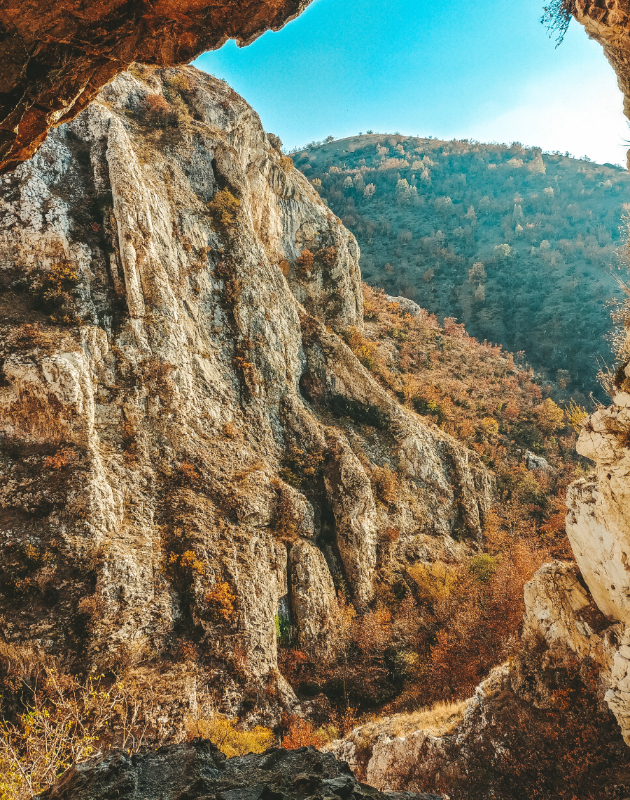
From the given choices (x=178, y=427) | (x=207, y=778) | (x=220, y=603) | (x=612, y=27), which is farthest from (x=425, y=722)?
(x=612, y=27)

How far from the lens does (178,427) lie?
23000 millimetres

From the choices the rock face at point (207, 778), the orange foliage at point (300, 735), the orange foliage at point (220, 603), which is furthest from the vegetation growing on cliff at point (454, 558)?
the rock face at point (207, 778)

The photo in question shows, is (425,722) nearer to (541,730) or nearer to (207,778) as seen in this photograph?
(541,730)

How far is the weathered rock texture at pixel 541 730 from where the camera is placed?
11.0 metres

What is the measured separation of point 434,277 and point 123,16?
85.1 metres

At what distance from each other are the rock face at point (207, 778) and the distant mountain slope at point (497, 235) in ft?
216

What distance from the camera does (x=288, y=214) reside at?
43.9 meters

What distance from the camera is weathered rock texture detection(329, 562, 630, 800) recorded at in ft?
36.0

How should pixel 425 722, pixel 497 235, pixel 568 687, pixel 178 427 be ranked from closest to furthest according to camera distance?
pixel 568 687, pixel 425 722, pixel 178 427, pixel 497 235

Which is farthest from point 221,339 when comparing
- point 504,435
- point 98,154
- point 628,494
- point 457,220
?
point 457,220

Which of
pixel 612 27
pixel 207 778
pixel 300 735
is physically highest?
pixel 612 27

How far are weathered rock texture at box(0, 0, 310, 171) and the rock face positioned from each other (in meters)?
10.6

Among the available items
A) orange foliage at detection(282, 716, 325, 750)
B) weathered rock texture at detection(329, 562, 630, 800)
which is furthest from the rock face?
orange foliage at detection(282, 716, 325, 750)

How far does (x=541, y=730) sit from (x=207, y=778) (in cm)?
1049
